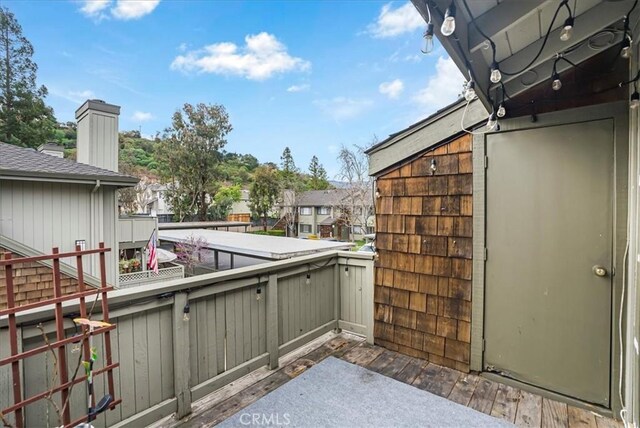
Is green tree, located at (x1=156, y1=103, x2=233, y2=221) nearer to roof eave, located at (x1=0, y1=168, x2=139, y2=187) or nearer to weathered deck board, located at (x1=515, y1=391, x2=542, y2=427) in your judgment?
roof eave, located at (x1=0, y1=168, x2=139, y2=187)

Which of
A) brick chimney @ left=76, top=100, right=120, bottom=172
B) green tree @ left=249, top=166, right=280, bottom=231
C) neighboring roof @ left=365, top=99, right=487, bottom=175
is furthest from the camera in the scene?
green tree @ left=249, top=166, right=280, bottom=231

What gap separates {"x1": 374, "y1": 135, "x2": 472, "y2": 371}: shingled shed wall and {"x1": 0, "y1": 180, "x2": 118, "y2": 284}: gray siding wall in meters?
5.09

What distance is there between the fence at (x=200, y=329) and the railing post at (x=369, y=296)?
0.01 meters

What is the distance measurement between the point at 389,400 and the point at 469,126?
90.5 inches

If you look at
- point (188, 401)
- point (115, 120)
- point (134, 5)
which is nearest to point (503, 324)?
point (188, 401)

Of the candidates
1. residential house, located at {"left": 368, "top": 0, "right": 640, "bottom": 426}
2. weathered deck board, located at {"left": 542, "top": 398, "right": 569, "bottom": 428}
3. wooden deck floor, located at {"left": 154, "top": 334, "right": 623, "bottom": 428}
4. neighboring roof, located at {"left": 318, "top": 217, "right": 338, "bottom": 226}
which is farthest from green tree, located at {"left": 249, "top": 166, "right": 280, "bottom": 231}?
weathered deck board, located at {"left": 542, "top": 398, "right": 569, "bottom": 428}

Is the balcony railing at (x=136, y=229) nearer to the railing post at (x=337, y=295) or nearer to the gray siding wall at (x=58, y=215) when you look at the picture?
the gray siding wall at (x=58, y=215)

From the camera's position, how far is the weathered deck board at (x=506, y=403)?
2012mm

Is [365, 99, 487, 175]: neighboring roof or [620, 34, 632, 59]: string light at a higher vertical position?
[620, 34, 632, 59]: string light

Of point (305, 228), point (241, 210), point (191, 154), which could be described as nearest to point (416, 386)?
point (191, 154)

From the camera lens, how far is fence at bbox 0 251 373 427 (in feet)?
5.57

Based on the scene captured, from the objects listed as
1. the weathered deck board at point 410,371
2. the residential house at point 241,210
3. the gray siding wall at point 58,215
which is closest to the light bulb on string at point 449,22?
the weathered deck board at point 410,371

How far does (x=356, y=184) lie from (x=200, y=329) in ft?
58.2

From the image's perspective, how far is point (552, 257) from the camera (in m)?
2.20
